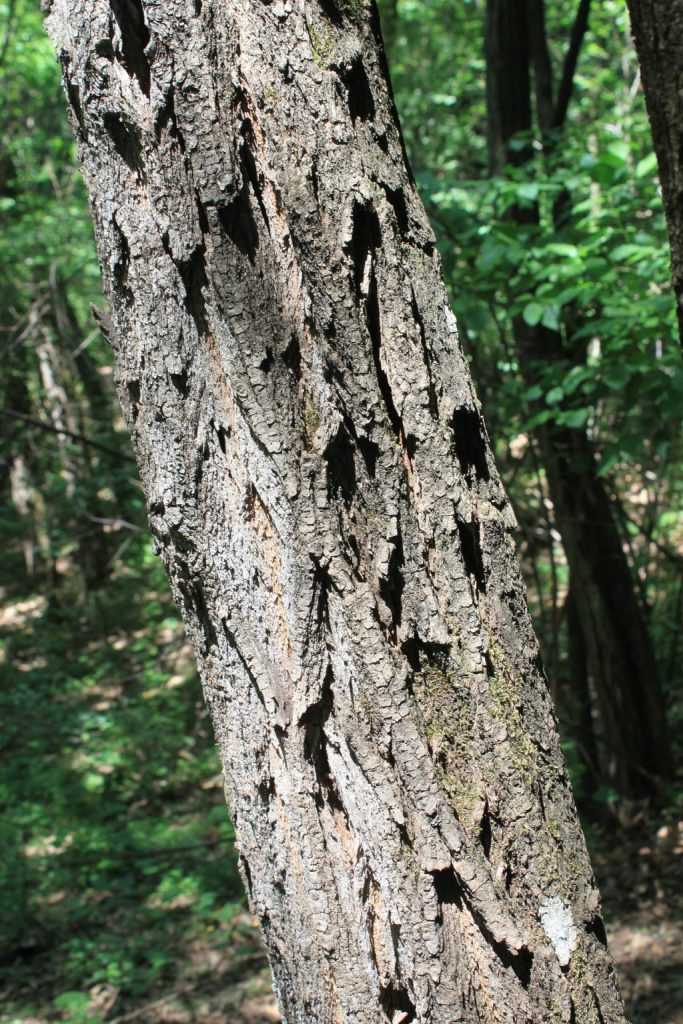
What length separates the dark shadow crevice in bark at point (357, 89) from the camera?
110 cm

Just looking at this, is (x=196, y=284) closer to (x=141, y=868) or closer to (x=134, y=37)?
(x=134, y=37)

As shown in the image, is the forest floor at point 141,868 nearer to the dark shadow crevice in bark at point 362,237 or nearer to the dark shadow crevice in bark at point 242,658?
the dark shadow crevice in bark at point 242,658

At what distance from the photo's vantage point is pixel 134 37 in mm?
1113

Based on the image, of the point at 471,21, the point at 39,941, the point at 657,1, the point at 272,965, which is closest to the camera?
the point at 272,965

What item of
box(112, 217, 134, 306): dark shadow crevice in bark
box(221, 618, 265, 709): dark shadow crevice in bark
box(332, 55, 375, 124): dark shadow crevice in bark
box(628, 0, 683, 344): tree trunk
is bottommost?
box(221, 618, 265, 709): dark shadow crevice in bark

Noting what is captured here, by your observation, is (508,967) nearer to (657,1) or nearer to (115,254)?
(115,254)

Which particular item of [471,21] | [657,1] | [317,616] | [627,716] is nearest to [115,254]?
[317,616]

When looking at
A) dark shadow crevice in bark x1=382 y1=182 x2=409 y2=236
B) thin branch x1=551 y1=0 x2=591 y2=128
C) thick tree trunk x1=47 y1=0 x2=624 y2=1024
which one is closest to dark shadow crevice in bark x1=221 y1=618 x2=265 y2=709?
thick tree trunk x1=47 y1=0 x2=624 y2=1024

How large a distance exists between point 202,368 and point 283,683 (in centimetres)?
45

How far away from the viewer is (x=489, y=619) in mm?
1169

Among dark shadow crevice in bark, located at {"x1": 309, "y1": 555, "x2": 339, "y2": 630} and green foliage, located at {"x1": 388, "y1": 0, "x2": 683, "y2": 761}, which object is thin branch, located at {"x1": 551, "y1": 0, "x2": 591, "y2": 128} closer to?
green foliage, located at {"x1": 388, "y1": 0, "x2": 683, "y2": 761}

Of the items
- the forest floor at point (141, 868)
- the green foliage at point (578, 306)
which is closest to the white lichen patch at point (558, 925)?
the green foliage at point (578, 306)

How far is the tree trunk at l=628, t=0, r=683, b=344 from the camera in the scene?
5.40 feet

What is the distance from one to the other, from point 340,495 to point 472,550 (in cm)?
20
